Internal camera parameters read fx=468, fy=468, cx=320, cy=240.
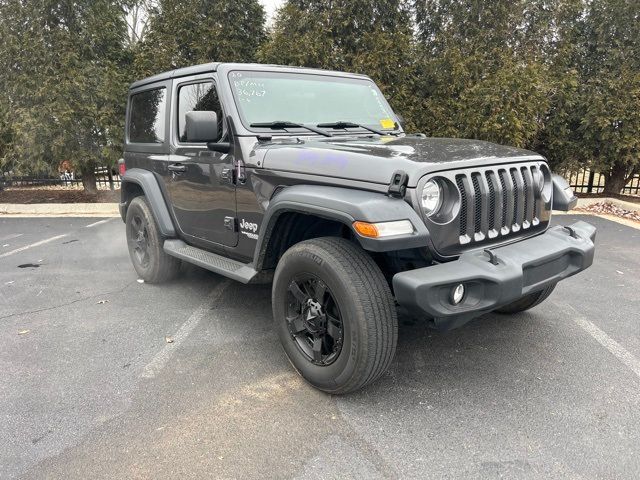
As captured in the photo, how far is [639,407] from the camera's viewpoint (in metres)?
2.57

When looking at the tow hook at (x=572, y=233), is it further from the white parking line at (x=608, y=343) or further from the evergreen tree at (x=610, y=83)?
the evergreen tree at (x=610, y=83)

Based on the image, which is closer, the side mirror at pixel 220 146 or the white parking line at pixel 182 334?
the white parking line at pixel 182 334

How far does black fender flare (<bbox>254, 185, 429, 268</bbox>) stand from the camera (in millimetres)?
2252

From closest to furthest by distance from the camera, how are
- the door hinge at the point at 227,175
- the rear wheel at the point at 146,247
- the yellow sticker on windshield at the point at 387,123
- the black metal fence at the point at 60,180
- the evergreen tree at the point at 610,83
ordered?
the door hinge at the point at 227,175 < the yellow sticker on windshield at the point at 387,123 < the rear wheel at the point at 146,247 < the evergreen tree at the point at 610,83 < the black metal fence at the point at 60,180

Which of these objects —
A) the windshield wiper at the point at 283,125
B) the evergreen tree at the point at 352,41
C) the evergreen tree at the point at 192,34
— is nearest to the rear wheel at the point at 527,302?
the windshield wiper at the point at 283,125

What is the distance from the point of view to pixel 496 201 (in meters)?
2.63

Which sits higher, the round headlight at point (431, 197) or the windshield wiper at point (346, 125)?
the windshield wiper at point (346, 125)

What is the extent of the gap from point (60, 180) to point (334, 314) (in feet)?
34.9

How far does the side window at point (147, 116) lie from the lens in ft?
14.2

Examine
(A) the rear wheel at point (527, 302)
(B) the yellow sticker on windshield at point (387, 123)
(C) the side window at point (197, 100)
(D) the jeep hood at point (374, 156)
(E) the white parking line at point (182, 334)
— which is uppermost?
(C) the side window at point (197, 100)

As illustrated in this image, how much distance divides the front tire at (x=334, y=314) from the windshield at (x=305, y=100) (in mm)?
1241

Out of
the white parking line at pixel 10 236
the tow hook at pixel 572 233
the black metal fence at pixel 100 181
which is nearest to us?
the tow hook at pixel 572 233

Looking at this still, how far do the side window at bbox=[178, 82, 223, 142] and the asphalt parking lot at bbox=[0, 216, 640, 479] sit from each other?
5.26ft

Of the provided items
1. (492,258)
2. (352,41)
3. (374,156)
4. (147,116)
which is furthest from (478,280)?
(352,41)
